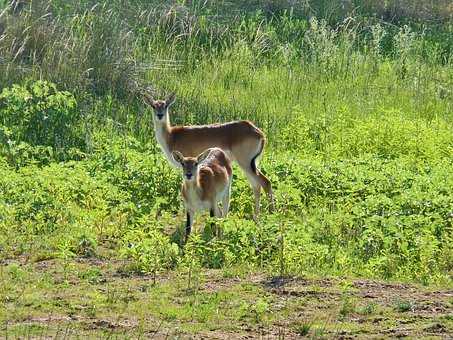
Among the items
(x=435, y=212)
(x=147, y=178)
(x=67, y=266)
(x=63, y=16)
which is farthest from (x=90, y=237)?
(x=63, y=16)

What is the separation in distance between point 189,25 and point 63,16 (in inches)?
83.9

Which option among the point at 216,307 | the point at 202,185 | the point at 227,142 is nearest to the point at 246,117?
the point at 227,142

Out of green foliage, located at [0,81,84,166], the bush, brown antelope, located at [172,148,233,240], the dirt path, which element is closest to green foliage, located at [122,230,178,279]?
the dirt path

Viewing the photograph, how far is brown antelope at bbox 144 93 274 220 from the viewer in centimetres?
1352

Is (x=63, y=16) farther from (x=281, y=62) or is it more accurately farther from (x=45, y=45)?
(x=281, y=62)

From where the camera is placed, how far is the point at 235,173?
14.0 metres

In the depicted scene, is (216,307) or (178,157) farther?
(178,157)

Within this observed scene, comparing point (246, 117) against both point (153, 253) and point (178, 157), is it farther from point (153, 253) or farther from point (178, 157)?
point (153, 253)

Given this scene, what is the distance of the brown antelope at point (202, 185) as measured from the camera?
11922mm

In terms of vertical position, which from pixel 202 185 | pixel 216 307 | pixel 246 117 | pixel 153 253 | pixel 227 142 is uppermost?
pixel 246 117

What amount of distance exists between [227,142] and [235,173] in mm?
398

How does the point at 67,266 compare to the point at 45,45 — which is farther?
the point at 45,45

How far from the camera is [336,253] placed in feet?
34.8

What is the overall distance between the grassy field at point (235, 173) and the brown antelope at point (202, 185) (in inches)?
13.6
